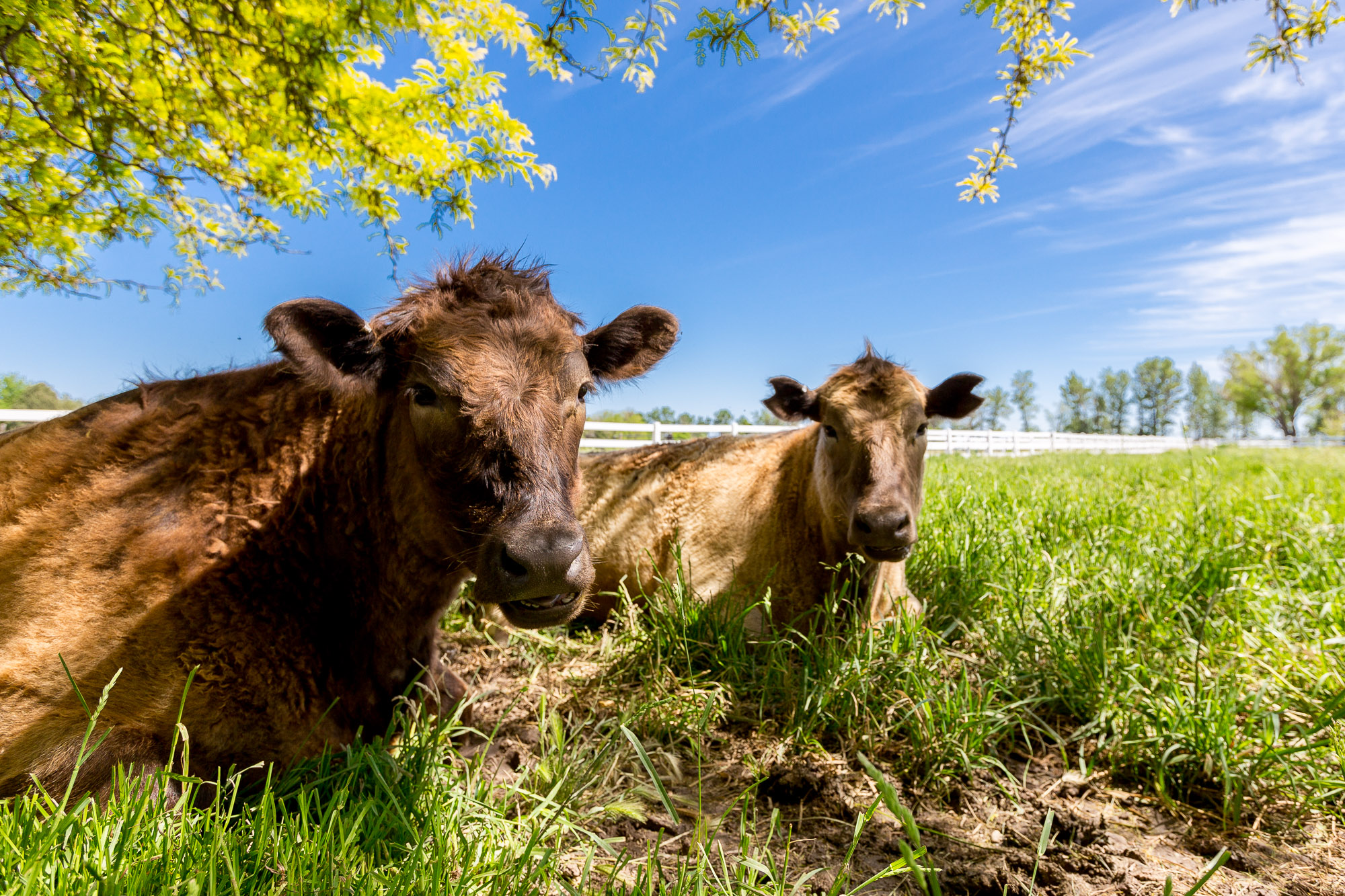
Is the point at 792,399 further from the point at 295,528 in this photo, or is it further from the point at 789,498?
the point at 295,528

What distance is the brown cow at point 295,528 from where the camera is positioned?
7.49 ft

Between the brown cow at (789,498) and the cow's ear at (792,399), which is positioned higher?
the cow's ear at (792,399)

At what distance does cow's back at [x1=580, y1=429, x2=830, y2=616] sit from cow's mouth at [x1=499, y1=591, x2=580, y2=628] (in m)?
1.88

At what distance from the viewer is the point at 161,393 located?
3.03 m

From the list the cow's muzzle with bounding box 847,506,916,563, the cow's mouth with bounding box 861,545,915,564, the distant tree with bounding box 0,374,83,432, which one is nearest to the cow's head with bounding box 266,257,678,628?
the cow's muzzle with bounding box 847,506,916,563

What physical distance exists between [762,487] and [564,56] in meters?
4.13

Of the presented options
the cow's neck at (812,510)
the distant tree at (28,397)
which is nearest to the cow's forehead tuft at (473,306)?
the cow's neck at (812,510)

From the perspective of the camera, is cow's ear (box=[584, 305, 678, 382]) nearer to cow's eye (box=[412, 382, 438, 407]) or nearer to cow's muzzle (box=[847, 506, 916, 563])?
cow's eye (box=[412, 382, 438, 407])

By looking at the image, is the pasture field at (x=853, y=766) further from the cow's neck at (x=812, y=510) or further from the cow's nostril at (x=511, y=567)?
the cow's nostril at (x=511, y=567)

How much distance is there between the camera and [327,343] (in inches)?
104

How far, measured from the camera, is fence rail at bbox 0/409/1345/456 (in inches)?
411

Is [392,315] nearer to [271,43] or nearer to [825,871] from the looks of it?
[825,871]

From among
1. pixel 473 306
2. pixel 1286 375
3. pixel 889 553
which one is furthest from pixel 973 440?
pixel 1286 375

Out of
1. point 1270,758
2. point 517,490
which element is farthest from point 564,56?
point 1270,758
